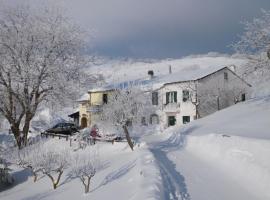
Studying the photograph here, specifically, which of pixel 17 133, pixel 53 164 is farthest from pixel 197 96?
pixel 53 164

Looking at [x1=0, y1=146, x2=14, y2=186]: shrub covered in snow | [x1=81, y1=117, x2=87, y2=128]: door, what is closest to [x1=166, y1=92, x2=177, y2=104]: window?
[x1=81, y1=117, x2=87, y2=128]: door

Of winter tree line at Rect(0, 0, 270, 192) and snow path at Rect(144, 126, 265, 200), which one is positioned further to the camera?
winter tree line at Rect(0, 0, 270, 192)

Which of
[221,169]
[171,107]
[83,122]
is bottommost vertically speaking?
[221,169]

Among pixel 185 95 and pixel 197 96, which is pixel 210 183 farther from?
pixel 185 95

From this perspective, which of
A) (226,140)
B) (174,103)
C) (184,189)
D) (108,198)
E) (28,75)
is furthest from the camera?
(174,103)

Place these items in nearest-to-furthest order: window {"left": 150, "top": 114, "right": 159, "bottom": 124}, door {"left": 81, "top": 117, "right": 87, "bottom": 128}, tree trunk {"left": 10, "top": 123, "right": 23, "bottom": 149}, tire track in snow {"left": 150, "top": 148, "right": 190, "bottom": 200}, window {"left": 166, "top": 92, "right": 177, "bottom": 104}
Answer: tire track in snow {"left": 150, "top": 148, "right": 190, "bottom": 200} → tree trunk {"left": 10, "top": 123, "right": 23, "bottom": 149} → window {"left": 166, "top": 92, "right": 177, "bottom": 104} → window {"left": 150, "top": 114, "right": 159, "bottom": 124} → door {"left": 81, "top": 117, "right": 87, "bottom": 128}

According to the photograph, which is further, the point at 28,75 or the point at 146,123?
the point at 146,123

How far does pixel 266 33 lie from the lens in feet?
92.2

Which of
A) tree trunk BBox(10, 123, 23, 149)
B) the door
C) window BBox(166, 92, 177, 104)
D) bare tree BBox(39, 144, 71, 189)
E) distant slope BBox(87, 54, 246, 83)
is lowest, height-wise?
bare tree BBox(39, 144, 71, 189)

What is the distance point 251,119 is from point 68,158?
15.4m

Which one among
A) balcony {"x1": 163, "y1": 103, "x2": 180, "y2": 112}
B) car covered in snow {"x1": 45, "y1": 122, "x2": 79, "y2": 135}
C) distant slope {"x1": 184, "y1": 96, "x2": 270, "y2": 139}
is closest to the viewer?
distant slope {"x1": 184, "y1": 96, "x2": 270, "y2": 139}

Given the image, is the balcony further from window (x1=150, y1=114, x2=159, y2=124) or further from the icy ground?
the icy ground

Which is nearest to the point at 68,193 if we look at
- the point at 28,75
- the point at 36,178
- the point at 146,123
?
the point at 36,178

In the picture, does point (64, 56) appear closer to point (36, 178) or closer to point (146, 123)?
point (36, 178)
